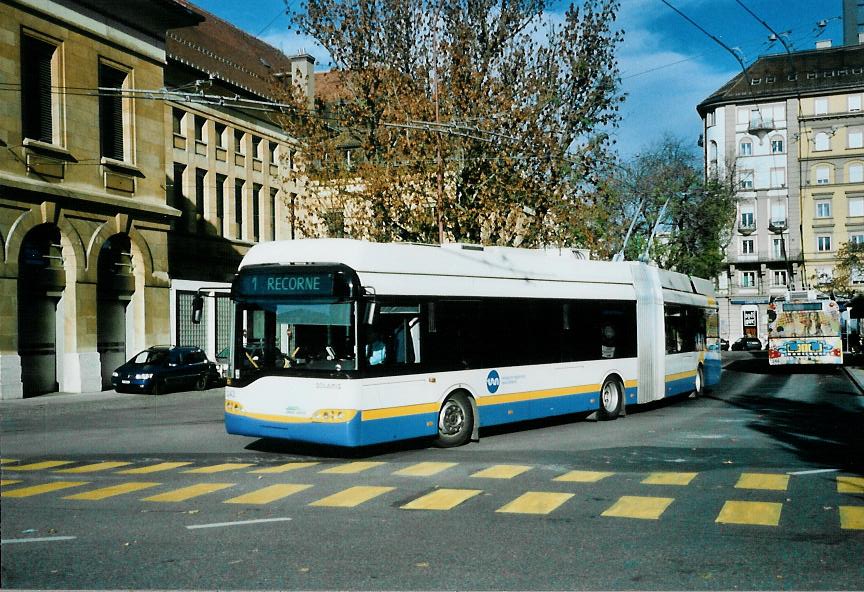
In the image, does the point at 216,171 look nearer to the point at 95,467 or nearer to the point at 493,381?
the point at 493,381

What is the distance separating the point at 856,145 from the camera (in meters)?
82.5

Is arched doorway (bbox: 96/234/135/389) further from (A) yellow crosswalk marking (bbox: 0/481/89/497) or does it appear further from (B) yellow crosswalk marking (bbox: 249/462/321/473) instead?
(A) yellow crosswalk marking (bbox: 0/481/89/497)

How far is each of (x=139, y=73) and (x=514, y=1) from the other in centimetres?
1285

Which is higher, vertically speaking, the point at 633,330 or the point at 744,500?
the point at 633,330

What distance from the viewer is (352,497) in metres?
10.0

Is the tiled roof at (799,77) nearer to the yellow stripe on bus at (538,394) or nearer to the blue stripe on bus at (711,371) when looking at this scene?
the blue stripe on bus at (711,371)

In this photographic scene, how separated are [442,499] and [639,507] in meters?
1.98

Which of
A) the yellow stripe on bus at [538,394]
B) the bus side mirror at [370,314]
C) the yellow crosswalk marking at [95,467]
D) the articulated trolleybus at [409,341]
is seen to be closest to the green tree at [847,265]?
the yellow stripe on bus at [538,394]

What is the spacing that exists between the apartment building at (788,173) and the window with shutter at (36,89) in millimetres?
62963

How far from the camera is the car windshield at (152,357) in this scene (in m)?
29.9

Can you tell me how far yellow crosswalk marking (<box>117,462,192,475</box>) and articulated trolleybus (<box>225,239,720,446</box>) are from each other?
3.41 feet

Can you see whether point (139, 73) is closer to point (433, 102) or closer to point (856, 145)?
point (433, 102)

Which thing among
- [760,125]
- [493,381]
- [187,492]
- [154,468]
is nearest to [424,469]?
[187,492]

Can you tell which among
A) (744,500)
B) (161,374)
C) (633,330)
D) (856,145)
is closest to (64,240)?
(161,374)
